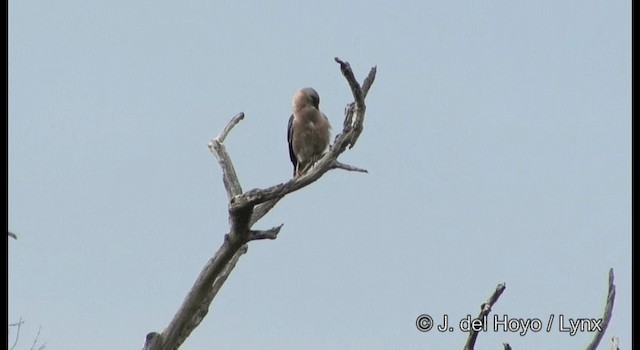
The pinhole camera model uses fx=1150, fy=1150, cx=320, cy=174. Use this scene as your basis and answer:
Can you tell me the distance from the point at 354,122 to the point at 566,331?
181 centimetres

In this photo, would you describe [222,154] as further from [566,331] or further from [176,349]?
[566,331]

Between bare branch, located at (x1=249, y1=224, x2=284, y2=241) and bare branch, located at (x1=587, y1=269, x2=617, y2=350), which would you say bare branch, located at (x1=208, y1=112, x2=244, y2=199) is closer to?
bare branch, located at (x1=249, y1=224, x2=284, y2=241)

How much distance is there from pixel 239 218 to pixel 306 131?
146 inches

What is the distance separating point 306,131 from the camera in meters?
10.4

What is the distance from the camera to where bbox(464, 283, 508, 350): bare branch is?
565 cm

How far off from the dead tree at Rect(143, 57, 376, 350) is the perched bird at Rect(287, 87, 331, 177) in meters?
3.04

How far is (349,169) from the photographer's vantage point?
7207 mm

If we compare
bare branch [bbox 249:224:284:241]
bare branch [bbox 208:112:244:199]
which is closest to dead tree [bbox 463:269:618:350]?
bare branch [bbox 249:224:284:241]

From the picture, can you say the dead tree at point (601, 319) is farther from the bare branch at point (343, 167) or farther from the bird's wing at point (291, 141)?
the bird's wing at point (291, 141)

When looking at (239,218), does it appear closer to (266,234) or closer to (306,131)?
(266,234)

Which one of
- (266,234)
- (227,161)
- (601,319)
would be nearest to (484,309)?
(601,319)

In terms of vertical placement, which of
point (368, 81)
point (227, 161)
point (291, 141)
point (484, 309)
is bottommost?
point (484, 309)

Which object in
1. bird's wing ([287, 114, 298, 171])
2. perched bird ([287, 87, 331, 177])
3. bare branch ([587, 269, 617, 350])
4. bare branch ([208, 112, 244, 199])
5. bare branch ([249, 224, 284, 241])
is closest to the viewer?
bare branch ([587, 269, 617, 350])
